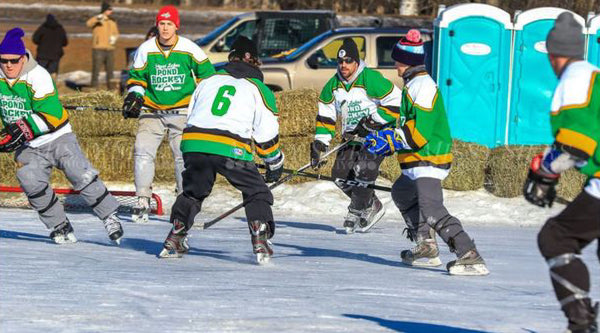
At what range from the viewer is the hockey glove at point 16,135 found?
10.3m

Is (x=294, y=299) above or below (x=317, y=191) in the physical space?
above

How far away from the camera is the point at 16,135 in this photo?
33.7ft

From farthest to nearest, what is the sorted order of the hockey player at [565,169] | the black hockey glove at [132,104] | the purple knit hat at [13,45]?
the black hockey glove at [132,104] → the purple knit hat at [13,45] → the hockey player at [565,169]

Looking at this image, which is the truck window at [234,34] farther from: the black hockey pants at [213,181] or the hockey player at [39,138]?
the black hockey pants at [213,181]

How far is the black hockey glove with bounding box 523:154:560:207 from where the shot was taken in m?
6.80

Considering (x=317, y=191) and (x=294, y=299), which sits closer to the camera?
(x=294, y=299)

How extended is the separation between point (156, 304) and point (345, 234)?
435cm

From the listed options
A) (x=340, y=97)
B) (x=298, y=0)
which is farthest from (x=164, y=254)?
(x=298, y=0)

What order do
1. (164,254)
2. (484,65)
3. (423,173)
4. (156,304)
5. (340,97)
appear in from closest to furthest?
(156,304)
(423,173)
(164,254)
(340,97)
(484,65)

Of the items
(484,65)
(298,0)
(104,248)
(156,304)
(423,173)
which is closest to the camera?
(156,304)

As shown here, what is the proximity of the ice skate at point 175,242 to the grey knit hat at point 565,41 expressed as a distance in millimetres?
3890

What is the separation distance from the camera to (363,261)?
34.0ft

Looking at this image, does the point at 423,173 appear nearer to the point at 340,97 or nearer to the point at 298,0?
the point at 340,97

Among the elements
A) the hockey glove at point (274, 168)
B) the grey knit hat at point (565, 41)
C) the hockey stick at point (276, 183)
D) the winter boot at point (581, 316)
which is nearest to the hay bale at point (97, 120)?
the hockey stick at point (276, 183)
